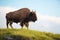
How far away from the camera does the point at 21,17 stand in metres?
3.43

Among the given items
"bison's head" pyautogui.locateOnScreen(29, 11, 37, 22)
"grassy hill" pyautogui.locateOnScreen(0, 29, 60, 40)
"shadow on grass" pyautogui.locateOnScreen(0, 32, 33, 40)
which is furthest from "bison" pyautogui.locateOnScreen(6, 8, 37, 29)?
"shadow on grass" pyautogui.locateOnScreen(0, 32, 33, 40)

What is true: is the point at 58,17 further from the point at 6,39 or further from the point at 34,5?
the point at 6,39

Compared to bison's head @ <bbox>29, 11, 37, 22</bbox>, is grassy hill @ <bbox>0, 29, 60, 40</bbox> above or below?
below

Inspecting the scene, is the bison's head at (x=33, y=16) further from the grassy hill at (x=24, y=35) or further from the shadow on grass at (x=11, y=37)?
the shadow on grass at (x=11, y=37)

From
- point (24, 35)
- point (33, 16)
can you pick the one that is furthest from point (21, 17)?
point (24, 35)

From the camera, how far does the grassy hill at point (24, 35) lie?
300cm

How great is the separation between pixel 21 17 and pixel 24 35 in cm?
50

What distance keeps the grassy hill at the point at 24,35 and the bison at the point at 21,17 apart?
0.24 m

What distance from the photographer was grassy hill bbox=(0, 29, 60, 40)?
3.00 m

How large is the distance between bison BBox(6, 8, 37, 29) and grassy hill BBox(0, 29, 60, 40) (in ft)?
0.78

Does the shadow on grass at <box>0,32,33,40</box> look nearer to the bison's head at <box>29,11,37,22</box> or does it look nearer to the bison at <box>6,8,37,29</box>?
the bison at <box>6,8,37,29</box>

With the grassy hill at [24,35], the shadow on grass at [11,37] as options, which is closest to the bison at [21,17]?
the grassy hill at [24,35]

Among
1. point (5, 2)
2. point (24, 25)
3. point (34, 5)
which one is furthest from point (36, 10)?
point (5, 2)

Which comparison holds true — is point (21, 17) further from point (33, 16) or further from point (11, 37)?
point (11, 37)
